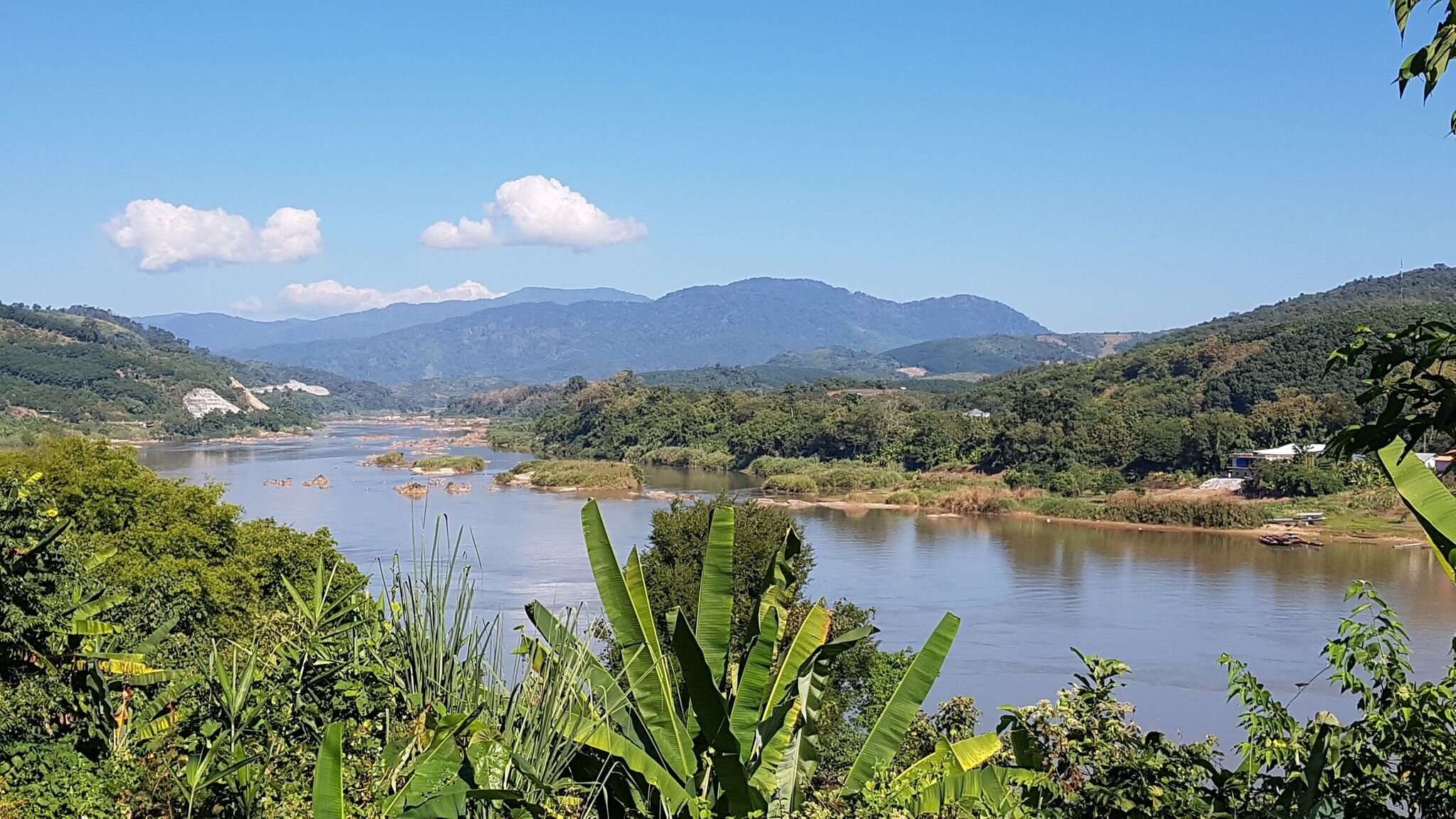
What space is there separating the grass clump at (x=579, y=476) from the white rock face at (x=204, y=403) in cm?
3934

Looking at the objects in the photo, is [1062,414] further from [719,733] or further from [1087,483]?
[719,733]

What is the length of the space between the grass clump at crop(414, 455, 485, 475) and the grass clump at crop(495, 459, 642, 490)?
7.94 ft

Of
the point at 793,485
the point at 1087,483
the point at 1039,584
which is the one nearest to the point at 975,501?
the point at 1087,483

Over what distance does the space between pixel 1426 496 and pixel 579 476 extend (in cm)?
4544

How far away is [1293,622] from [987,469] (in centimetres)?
2593

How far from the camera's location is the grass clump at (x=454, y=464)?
52312mm

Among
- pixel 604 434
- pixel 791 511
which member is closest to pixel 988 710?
pixel 791 511

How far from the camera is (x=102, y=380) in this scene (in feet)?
257

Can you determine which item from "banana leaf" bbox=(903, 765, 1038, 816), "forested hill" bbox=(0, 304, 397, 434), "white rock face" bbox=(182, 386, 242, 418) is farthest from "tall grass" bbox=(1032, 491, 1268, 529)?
"white rock face" bbox=(182, 386, 242, 418)

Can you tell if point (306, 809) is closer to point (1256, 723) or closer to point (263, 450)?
point (1256, 723)

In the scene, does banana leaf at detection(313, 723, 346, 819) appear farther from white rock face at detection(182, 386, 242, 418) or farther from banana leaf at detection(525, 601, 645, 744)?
white rock face at detection(182, 386, 242, 418)

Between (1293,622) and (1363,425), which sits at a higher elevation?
(1363,425)

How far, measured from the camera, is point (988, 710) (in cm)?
1570

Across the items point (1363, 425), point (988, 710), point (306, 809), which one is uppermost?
point (1363, 425)
